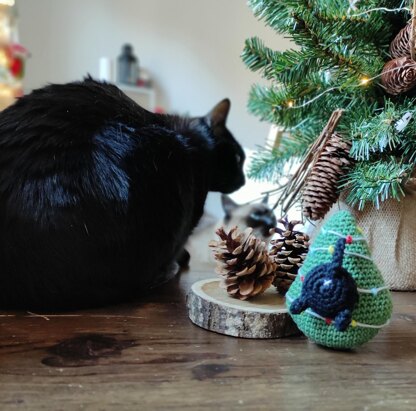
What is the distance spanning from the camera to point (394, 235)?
71cm

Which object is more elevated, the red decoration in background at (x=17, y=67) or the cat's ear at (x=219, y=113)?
the red decoration in background at (x=17, y=67)

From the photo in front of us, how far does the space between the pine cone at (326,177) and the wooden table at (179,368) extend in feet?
0.64

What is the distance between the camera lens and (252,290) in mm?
521

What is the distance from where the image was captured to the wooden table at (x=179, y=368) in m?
0.35

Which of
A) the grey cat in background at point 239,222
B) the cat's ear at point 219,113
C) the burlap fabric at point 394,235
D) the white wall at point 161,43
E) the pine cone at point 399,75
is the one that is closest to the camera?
the pine cone at point 399,75

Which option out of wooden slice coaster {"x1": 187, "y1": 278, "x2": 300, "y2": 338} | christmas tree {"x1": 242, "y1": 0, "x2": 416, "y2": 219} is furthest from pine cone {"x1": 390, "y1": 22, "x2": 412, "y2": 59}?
wooden slice coaster {"x1": 187, "y1": 278, "x2": 300, "y2": 338}

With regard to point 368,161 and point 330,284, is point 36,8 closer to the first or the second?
point 368,161

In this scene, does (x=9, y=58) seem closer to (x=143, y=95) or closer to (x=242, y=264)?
(x=143, y=95)

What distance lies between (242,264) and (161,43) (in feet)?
7.04

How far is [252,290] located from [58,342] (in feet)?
0.69

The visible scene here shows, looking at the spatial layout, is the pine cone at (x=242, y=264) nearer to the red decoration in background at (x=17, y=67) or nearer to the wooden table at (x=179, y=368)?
the wooden table at (x=179, y=368)

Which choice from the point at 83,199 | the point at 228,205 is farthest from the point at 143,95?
the point at 83,199

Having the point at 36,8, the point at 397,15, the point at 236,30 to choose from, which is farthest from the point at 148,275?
the point at 36,8

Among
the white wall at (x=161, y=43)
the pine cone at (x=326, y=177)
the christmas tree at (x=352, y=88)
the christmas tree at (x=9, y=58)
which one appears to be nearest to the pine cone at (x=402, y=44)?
the christmas tree at (x=352, y=88)
